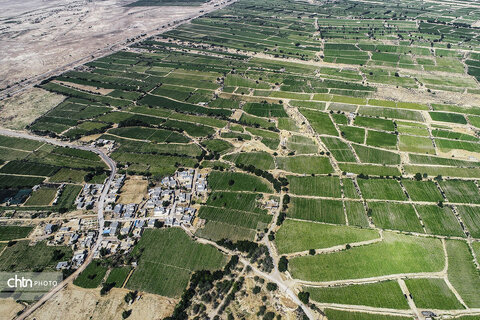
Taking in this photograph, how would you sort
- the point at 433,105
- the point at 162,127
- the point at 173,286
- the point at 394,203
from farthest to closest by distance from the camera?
the point at 433,105
the point at 162,127
the point at 394,203
the point at 173,286

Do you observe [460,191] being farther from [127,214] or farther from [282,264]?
[127,214]

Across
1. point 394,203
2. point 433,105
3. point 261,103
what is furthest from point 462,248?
point 261,103

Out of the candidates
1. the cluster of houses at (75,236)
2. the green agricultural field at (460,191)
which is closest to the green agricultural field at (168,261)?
the cluster of houses at (75,236)

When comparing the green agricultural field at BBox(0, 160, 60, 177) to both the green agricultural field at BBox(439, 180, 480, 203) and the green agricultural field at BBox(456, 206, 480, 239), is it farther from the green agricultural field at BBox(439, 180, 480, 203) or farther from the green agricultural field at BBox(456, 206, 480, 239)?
the green agricultural field at BBox(439, 180, 480, 203)

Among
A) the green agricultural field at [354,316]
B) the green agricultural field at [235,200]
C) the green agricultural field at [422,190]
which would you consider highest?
the green agricultural field at [422,190]

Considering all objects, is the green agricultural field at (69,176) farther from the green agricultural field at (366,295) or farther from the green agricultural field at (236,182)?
the green agricultural field at (366,295)

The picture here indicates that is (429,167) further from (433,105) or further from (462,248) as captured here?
(433,105)

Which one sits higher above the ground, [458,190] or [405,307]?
[458,190]
